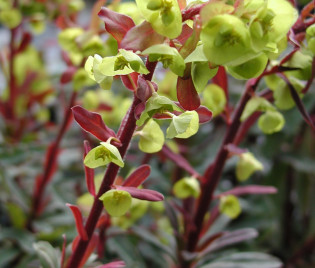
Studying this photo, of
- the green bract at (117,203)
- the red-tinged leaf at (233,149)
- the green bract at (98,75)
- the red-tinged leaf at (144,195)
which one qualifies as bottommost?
the red-tinged leaf at (233,149)

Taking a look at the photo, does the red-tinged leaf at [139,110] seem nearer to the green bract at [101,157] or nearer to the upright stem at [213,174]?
the green bract at [101,157]

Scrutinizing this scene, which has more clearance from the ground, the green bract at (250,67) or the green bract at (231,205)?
the green bract at (250,67)

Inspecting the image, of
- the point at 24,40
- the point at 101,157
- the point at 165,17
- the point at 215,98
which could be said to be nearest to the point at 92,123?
the point at 101,157

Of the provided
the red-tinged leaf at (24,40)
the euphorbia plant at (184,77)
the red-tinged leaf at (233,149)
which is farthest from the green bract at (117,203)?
the red-tinged leaf at (24,40)

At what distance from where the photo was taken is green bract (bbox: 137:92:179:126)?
0.43m

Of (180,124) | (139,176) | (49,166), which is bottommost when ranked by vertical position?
(49,166)

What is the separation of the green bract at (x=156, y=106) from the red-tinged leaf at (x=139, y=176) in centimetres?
12

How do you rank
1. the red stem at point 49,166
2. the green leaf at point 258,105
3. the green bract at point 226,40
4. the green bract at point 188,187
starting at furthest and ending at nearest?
the red stem at point 49,166
the green bract at point 188,187
the green leaf at point 258,105
the green bract at point 226,40

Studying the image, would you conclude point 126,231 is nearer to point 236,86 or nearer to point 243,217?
point 243,217

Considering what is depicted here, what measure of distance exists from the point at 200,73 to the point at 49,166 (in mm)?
567

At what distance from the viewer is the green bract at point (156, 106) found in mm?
433

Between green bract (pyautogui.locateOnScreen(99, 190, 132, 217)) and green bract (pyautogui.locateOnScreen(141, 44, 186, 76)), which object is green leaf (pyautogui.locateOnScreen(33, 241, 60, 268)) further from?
green bract (pyautogui.locateOnScreen(141, 44, 186, 76))

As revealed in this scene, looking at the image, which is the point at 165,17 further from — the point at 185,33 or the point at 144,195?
the point at 144,195

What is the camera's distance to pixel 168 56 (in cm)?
41
